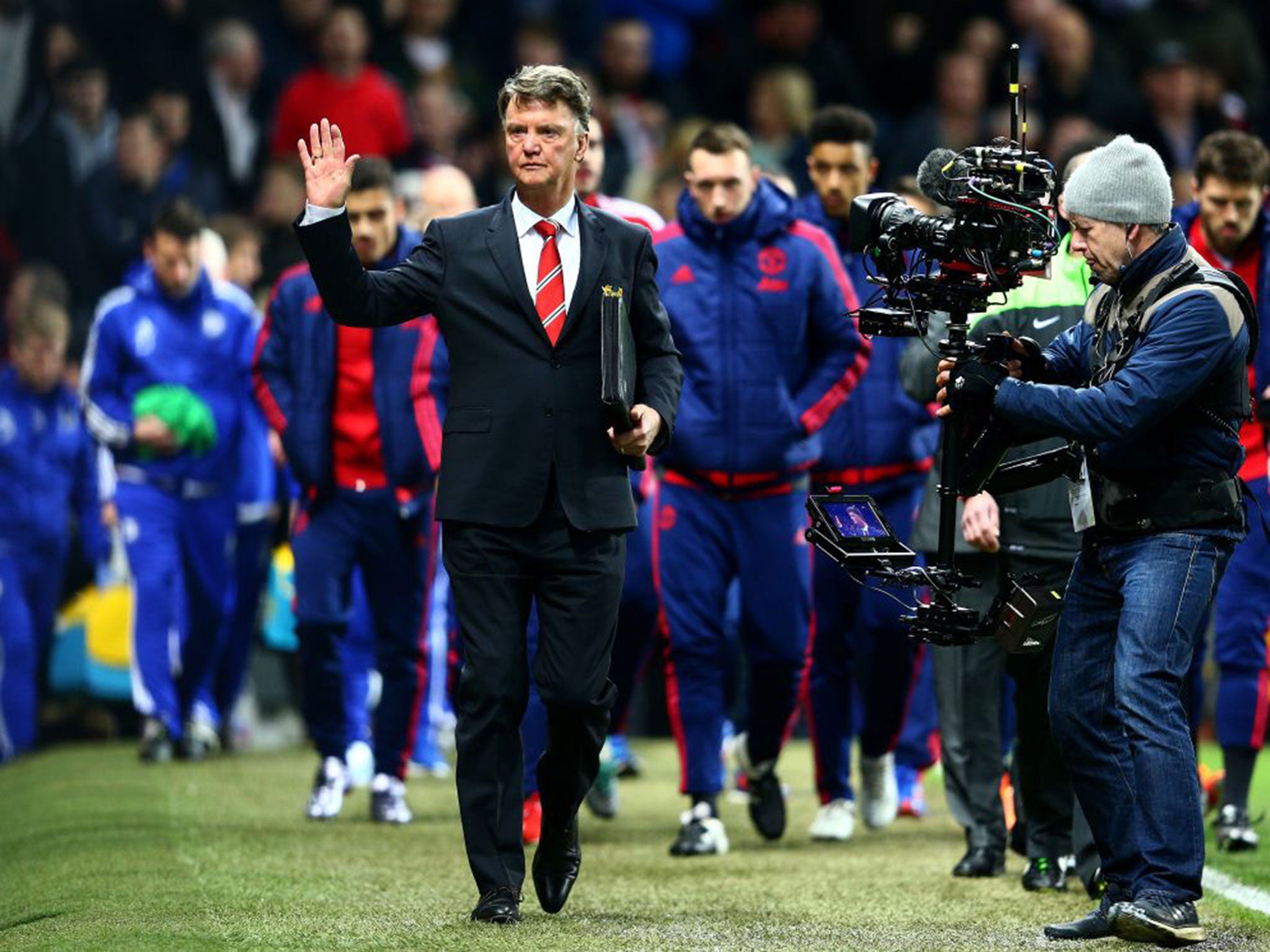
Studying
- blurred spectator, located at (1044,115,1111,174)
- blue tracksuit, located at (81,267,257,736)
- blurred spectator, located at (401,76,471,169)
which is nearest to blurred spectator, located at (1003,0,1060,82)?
blurred spectator, located at (1044,115,1111,174)

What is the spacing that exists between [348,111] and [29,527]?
4017 millimetres

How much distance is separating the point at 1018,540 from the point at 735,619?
416 cm

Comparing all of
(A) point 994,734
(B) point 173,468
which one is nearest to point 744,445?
(A) point 994,734

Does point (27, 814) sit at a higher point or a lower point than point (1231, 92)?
lower


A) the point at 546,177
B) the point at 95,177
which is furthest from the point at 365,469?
the point at 95,177

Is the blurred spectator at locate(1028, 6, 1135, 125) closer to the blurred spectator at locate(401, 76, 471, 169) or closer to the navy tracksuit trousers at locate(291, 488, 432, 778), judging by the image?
the blurred spectator at locate(401, 76, 471, 169)

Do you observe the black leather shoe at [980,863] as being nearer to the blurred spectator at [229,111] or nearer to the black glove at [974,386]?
the black glove at [974,386]

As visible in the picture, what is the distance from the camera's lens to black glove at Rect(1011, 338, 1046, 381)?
6.94m

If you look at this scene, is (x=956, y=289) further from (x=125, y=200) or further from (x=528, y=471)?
(x=125, y=200)

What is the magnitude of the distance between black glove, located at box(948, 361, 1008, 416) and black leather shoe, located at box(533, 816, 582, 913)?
1.69 m

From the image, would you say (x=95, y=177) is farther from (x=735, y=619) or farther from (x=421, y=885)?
(x=421, y=885)

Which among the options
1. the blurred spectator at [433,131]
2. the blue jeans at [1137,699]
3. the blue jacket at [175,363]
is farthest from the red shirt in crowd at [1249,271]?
the blurred spectator at [433,131]

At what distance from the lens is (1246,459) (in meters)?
9.47

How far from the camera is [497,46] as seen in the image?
1800cm
